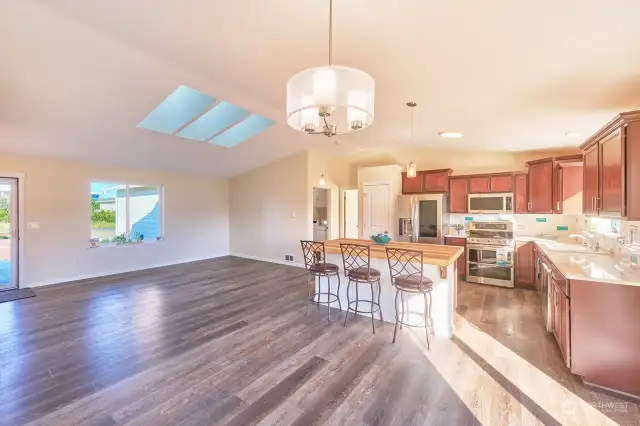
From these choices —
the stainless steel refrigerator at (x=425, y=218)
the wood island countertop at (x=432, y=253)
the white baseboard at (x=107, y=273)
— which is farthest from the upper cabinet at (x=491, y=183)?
the white baseboard at (x=107, y=273)

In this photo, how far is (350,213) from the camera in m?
8.25

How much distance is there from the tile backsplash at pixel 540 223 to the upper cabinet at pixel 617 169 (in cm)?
245

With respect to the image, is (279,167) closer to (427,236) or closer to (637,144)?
(427,236)

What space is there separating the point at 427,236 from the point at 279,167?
382cm

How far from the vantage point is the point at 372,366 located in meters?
2.58

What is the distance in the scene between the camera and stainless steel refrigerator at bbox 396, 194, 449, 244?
5.70 metres

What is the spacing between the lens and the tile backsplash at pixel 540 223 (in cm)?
503

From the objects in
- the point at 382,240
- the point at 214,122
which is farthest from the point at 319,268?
the point at 214,122

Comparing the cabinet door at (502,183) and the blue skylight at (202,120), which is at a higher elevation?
the blue skylight at (202,120)

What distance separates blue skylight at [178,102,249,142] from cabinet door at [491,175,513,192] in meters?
4.56

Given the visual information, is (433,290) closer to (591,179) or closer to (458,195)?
(591,179)

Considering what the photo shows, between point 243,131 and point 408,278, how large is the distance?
13.8ft

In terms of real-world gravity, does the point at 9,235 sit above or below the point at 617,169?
below

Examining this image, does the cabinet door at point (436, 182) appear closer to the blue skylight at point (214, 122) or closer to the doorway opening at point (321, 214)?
the doorway opening at point (321, 214)
